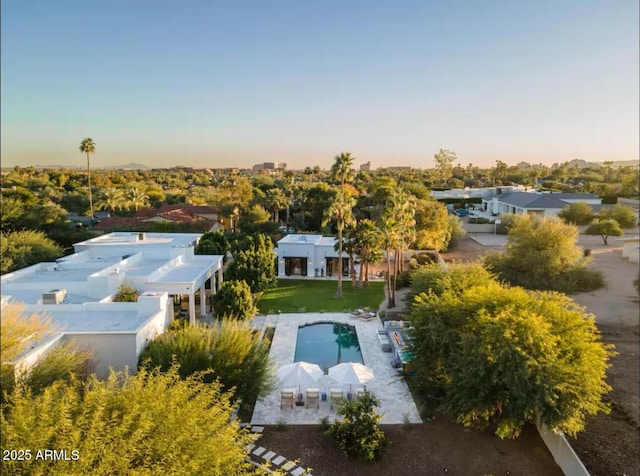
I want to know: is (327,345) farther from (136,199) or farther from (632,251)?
(136,199)

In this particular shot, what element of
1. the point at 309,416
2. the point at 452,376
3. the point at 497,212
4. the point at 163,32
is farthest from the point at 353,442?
the point at 497,212

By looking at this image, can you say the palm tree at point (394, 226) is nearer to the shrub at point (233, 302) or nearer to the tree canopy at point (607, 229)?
the shrub at point (233, 302)

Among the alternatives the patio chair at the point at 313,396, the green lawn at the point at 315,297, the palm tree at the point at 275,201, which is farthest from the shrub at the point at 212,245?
the palm tree at the point at 275,201

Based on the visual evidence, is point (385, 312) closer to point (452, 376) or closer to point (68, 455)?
point (452, 376)

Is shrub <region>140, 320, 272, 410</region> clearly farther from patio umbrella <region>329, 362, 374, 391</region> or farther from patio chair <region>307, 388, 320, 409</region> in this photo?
patio umbrella <region>329, 362, 374, 391</region>

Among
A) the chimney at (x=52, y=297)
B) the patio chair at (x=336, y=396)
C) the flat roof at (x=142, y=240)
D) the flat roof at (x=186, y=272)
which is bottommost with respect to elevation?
the patio chair at (x=336, y=396)

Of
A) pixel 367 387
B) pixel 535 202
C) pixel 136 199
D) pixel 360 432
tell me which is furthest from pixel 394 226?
pixel 136 199

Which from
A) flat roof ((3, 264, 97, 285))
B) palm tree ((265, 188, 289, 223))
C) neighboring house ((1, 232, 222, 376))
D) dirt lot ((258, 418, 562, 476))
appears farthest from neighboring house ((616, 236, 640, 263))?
flat roof ((3, 264, 97, 285))
